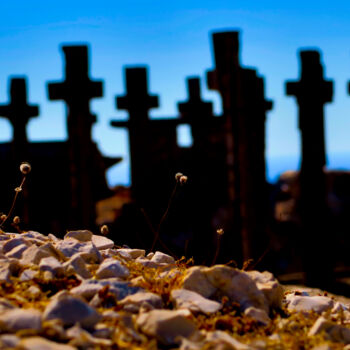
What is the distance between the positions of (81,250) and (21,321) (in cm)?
126

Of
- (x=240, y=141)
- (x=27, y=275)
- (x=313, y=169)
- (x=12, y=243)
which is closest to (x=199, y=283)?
(x=27, y=275)

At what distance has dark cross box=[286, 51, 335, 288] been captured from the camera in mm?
8531

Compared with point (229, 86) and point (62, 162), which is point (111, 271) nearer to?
point (229, 86)

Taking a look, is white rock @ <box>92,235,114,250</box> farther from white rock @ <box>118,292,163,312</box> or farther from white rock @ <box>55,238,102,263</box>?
white rock @ <box>118,292,163,312</box>

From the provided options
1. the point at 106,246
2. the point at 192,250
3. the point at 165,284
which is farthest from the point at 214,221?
the point at 165,284

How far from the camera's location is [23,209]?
9.15 metres

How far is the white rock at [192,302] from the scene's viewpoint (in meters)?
3.16

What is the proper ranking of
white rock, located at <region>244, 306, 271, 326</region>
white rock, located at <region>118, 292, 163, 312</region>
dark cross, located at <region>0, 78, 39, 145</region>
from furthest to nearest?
1. dark cross, located at <region>0, 78, 39, 145</region>
2. white rock, located at <region>244, 306, 271, 326</region>
3. white rock, located at <region>118, 292, 163, 312</region>

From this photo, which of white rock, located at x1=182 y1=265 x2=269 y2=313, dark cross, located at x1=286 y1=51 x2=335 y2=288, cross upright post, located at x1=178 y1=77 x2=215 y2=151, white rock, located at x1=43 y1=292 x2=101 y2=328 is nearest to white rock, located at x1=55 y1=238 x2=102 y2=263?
white rock, located at x1=182 y1=265 x2=269 y2=313

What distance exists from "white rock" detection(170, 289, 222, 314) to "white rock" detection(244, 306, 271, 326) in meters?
0.15

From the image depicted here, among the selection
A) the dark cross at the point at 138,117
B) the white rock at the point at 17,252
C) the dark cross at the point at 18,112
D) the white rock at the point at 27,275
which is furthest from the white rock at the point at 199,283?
the dark cross at the point at 18,112

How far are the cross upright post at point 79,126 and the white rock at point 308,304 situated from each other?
4.97m

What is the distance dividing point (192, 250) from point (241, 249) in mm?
2218

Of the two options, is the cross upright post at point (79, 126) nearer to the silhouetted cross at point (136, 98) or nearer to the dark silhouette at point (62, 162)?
the dark silhouette at point (62, 162)
